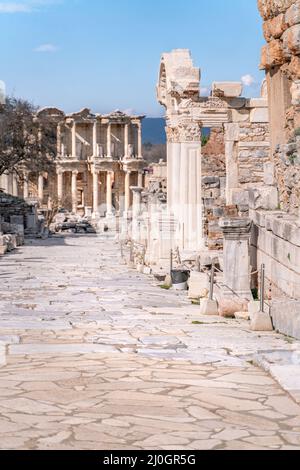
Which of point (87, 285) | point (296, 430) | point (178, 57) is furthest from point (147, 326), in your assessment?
point (178, 57)

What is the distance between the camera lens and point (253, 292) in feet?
38.8

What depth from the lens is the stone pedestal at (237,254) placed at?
11.3 m

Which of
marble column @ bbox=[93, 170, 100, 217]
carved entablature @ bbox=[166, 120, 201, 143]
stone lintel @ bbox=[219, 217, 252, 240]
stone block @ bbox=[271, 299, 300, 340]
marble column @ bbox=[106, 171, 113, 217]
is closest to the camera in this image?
stone block @ bbox=[271, 299, 300, 340]

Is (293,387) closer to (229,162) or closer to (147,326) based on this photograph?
(147,326)

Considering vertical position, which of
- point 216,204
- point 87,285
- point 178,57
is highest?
point 178,57

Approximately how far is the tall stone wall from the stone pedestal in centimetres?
67

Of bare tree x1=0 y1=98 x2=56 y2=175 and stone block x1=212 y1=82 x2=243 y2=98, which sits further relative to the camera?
bare tree x1=0 y1=98 x2=56 y2=175

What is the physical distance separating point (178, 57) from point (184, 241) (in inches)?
186

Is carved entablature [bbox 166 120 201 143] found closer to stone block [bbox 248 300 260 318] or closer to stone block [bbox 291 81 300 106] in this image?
stone block [bbox 291 81 300 106]

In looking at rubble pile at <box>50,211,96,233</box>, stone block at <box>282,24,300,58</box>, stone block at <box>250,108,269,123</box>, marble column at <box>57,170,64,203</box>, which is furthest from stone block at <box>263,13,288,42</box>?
marble column at <box>57,170,64,203</box>

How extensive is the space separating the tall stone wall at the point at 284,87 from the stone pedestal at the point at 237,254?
2.18 feet

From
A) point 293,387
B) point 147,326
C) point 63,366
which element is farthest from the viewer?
point 147,326

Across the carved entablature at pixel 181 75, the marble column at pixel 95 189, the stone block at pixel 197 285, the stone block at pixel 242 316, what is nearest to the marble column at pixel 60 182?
the marble column at pixel 95 189

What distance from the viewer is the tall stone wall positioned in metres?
9.60
